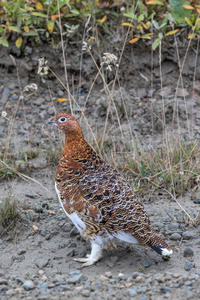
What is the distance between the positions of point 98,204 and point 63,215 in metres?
0.98

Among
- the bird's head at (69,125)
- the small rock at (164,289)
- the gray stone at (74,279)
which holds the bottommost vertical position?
the gray stone at (74,279)

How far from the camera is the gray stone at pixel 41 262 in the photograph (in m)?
3.57

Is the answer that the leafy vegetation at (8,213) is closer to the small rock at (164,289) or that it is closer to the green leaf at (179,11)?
the small rock at (164,289)

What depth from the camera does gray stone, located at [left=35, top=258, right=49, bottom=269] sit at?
357 cm

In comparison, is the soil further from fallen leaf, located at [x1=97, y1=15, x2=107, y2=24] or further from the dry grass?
fallen leaf, located at [x1=97, y1=15, x2=107, y2=24]

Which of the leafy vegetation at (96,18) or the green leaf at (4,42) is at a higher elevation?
the leafy vegetation at (96,18)

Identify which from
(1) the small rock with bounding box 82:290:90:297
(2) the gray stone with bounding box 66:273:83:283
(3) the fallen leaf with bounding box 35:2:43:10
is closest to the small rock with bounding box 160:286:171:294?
(1) the small rock with bounding box 82:290:90:297

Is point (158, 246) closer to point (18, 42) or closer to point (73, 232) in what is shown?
point (73, 232)

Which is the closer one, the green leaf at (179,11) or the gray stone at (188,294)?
the gray stone at (188,294)

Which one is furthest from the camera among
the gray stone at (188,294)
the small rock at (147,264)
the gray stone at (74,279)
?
the small rock at (147,264)

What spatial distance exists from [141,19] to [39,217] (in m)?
3.14

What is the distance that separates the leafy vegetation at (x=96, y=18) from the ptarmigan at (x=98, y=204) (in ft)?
8.84

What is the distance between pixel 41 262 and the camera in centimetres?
360

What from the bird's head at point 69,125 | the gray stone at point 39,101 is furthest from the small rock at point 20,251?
the gray stone at point 39,101
